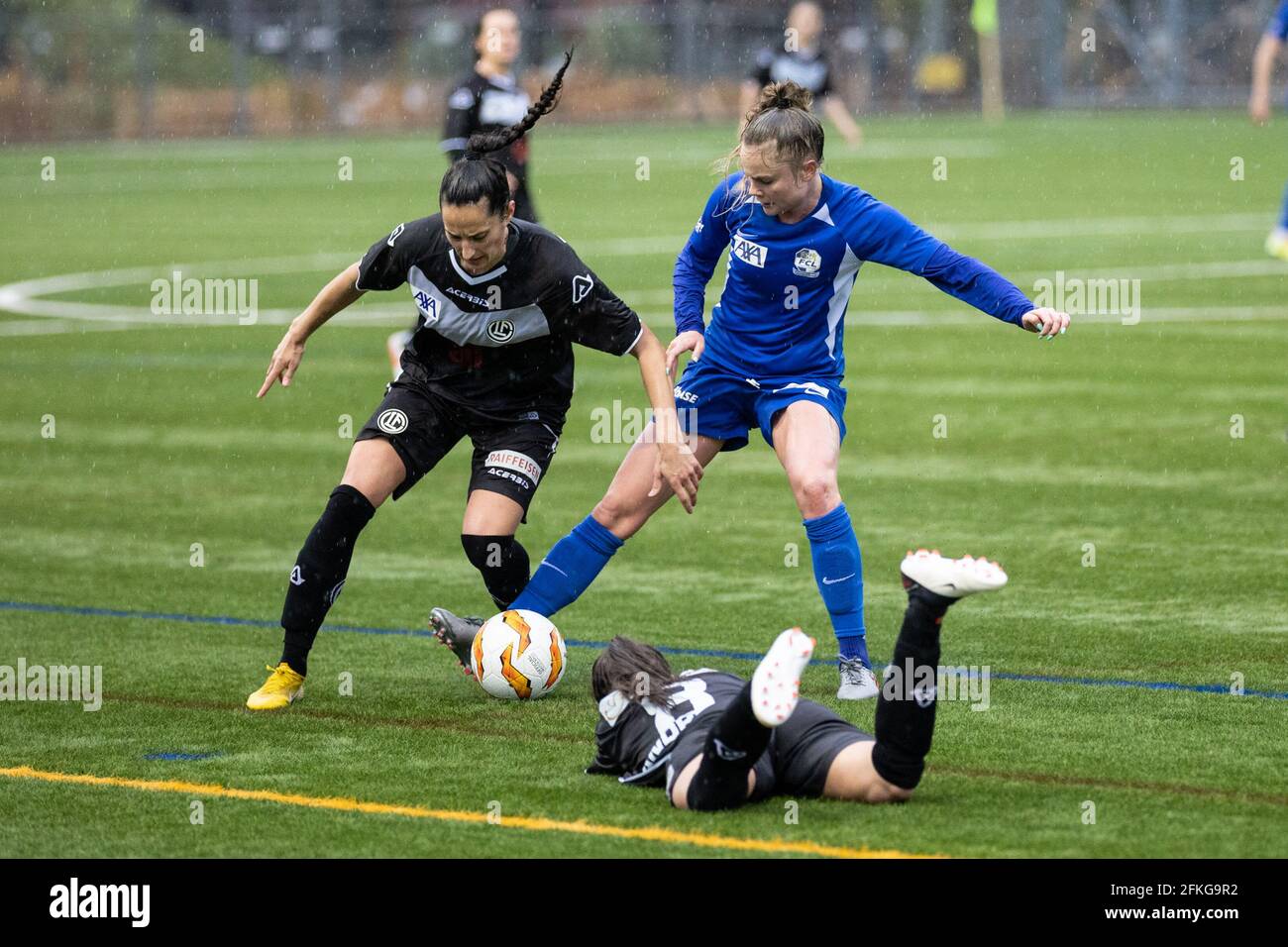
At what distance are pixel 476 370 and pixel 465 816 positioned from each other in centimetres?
233

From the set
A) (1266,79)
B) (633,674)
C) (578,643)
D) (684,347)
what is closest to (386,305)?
(1266,79)

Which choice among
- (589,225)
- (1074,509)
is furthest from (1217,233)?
(1074,509)

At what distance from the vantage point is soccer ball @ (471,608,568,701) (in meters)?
7.68

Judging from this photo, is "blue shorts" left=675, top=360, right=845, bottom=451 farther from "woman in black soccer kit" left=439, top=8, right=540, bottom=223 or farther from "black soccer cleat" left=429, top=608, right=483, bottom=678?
"woman in black soccer kit" left=439, top=8, right=540, bottom=223

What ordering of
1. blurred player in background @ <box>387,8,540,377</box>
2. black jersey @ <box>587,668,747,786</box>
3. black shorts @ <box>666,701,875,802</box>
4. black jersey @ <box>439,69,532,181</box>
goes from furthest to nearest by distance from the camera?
black jersey @ <box>439,69,532,181</box> → blurred player in background @ <box>387,8,540,377</box> → black jersey @ <box>587,668,747,786</box> → black shorts @ <box>666,701,875,802</box>

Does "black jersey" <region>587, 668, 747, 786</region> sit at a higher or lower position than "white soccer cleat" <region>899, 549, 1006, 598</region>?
lower

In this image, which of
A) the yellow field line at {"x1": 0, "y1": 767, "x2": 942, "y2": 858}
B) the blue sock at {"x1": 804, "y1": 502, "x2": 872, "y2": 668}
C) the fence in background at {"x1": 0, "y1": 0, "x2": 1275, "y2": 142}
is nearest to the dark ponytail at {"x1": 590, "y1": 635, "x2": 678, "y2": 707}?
the yellow field line at {"x1": 0, "y1": 767, "x2": 942, "y2": 858}

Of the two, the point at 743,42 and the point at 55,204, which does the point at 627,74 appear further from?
the point at 55,204

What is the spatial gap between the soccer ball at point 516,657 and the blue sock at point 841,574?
1.04 m

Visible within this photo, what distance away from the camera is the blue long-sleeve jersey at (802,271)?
7734mm

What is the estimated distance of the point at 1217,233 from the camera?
1008 inches

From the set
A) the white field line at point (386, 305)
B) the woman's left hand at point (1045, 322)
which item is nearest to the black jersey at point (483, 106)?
the white field line at point (386, 305)

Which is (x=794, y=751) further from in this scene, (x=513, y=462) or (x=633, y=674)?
(x=513, y=462)

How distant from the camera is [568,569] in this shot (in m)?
8.00
